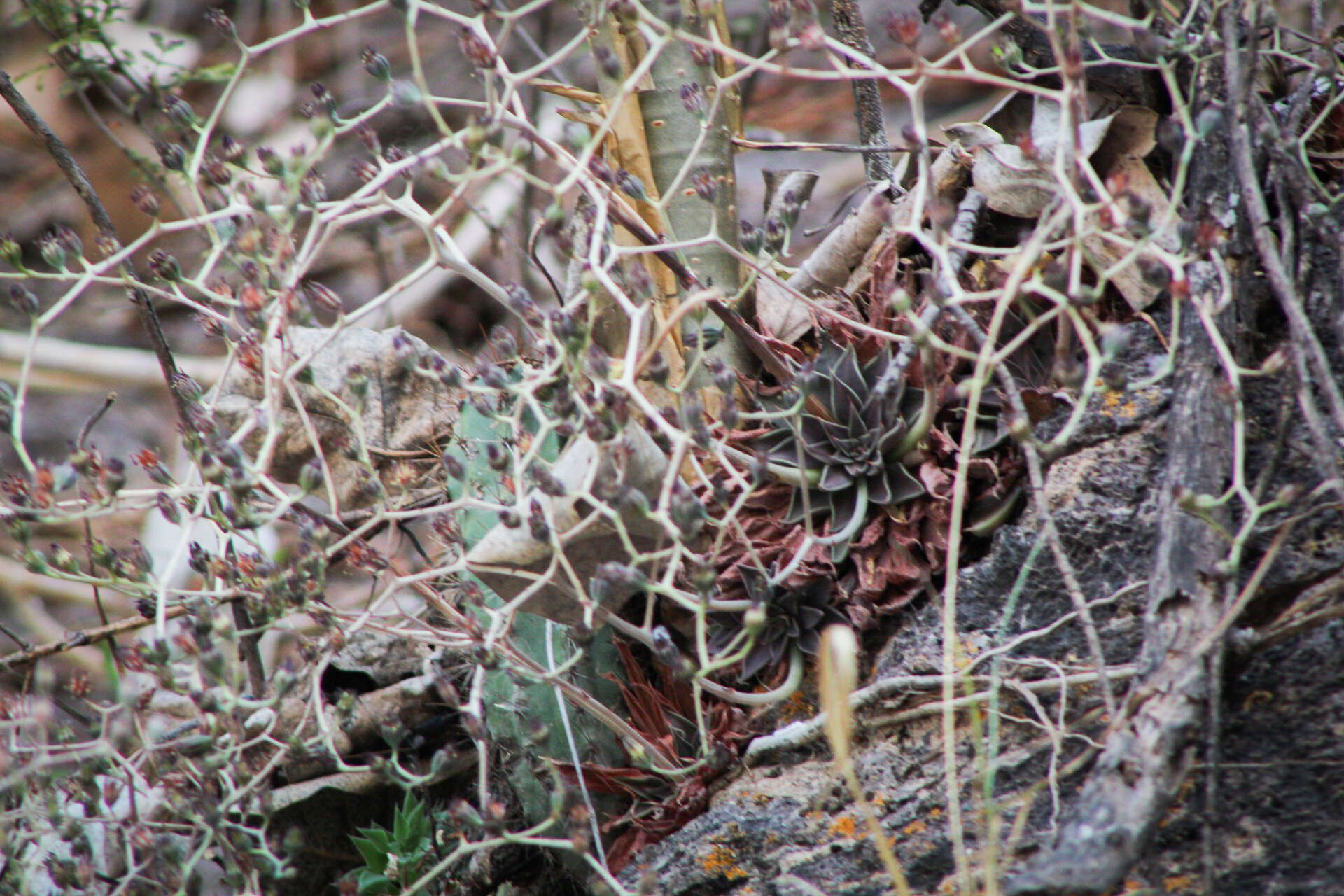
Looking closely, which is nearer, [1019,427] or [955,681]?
[1019,427]

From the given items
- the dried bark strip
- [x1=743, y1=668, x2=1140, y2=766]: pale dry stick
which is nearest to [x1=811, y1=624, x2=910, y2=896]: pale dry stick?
the dried bark strip

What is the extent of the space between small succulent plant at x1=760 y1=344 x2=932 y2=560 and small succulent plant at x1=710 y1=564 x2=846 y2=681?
64 millimetres

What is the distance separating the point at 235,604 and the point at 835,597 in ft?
2.76

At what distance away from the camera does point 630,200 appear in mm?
1497

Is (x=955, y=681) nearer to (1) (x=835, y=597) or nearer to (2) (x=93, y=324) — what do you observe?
(1) (x=835, y=597)

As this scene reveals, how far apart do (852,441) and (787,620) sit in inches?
8.7

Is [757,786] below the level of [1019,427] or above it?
below

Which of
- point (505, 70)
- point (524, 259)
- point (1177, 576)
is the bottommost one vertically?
point (1177, 576)

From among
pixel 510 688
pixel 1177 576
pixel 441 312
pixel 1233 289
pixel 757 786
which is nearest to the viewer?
pixel 1177 576

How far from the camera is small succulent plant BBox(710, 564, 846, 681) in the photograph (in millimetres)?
1224

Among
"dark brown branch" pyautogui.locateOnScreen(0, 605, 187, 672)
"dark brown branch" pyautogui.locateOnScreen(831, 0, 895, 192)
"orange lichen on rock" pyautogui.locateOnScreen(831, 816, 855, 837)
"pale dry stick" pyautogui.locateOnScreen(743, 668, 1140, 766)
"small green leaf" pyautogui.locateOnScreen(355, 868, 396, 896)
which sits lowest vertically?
"small green leaf" pyautogui.locateOnScreen(355, 868, 396, 896)

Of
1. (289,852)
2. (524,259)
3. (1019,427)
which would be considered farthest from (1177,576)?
(289,852)

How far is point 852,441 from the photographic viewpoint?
4.03ft

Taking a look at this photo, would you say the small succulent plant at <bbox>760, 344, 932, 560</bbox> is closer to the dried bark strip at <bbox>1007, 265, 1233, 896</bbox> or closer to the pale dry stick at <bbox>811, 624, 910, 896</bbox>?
the dried bark strip at <bbox>1007, 265, 1233, 896</bbox>
